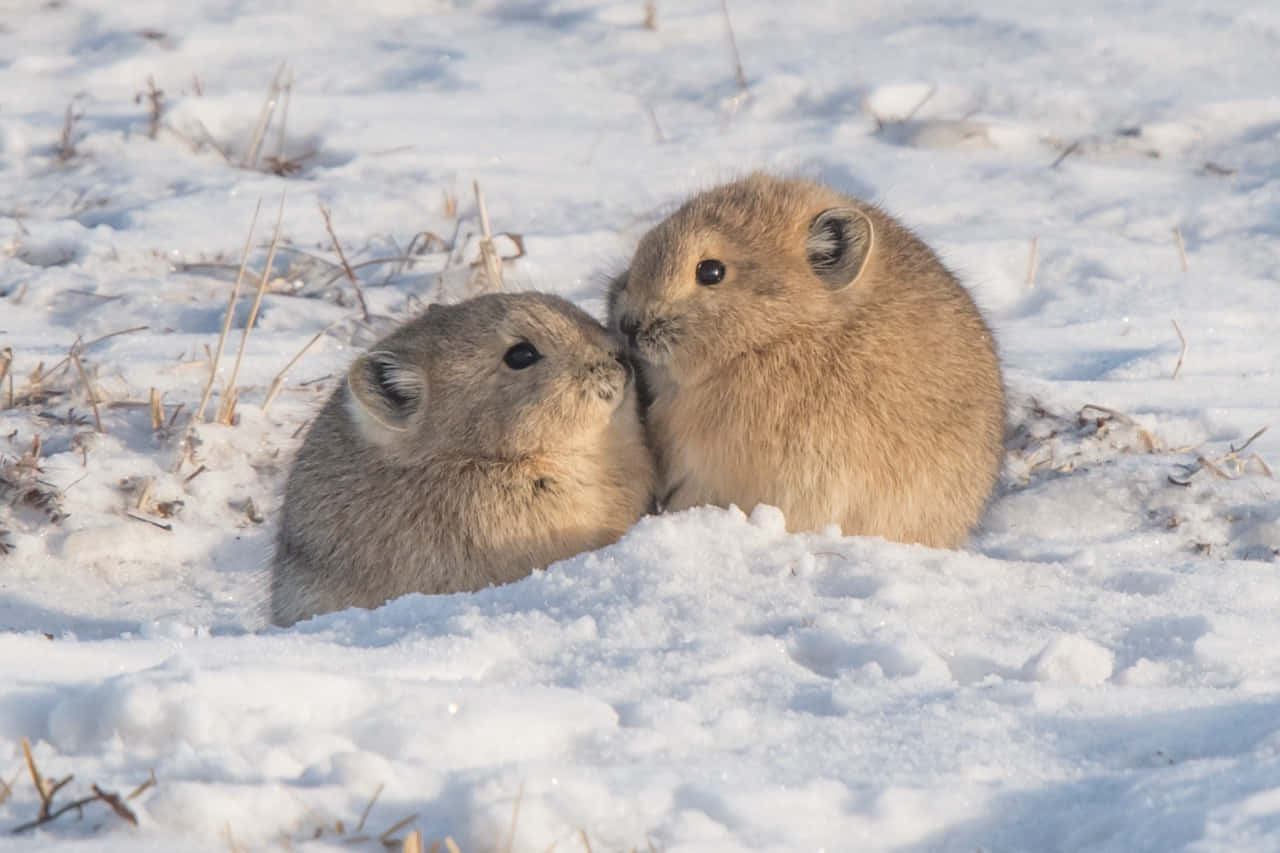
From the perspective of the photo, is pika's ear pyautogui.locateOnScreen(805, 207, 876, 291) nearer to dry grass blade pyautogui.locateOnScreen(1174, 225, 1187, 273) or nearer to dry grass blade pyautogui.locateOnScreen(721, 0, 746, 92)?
dry grass blade pyautogui.locateOnScreen(1174, 225, 1187, 273)

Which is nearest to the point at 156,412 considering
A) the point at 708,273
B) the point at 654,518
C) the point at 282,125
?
the point at 708,273

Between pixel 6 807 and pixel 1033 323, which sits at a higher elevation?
pixel 6 807

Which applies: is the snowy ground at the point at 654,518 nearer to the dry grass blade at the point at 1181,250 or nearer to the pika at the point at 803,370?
the dry grass blade at the point at 1181,250

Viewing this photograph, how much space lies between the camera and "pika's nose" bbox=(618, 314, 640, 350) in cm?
550

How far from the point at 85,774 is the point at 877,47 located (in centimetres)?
906

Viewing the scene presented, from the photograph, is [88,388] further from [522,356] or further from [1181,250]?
[1181,250]

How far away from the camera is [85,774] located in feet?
10.00

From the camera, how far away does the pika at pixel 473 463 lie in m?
5.46

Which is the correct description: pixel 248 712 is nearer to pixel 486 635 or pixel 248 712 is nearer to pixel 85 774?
pixel 85 774

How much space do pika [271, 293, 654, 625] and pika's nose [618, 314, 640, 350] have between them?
0.29 ft

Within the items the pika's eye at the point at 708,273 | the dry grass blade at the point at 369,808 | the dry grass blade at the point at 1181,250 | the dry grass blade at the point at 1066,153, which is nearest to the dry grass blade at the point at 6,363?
the pika's eye at the point at 708,273

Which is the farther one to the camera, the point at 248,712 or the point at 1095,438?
the point at 1095,438

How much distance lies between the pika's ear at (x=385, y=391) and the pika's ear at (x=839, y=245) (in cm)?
152

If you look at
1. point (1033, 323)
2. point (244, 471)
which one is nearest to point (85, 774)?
point (244, 471)
